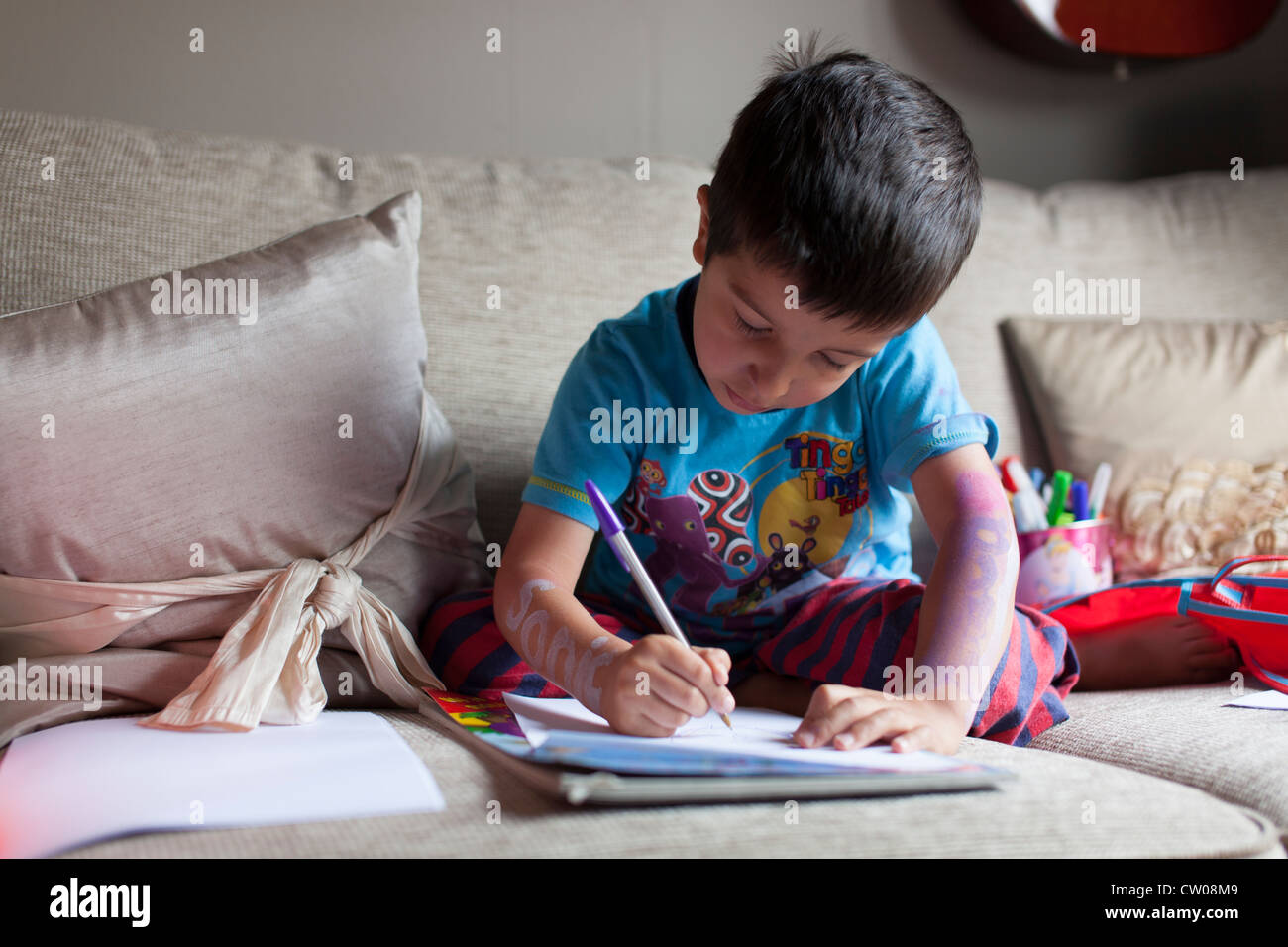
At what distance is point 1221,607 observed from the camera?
1.07 m

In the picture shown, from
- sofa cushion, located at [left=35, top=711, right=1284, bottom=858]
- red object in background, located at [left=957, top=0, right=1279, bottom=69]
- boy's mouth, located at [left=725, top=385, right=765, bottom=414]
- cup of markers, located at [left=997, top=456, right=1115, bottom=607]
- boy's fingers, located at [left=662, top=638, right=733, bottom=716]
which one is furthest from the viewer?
red object in background, located at [left=957, top=0, right=1279, bottom=69]

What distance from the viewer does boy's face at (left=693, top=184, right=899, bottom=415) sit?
2.65 feet

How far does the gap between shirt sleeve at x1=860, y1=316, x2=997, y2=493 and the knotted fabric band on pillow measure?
44 cm

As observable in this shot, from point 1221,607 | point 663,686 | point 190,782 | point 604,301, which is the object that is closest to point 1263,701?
point 1221,607

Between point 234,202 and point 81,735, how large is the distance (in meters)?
0.62

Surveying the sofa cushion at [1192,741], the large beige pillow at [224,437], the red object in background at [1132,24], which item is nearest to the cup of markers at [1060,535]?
the sofa cushion at [1192,741]

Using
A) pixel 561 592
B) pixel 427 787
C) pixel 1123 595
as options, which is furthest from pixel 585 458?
pixel 1123 595

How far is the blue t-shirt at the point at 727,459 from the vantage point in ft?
3.18

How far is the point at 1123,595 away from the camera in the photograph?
1176 mm

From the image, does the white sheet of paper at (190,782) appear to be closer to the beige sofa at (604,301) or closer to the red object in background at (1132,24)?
the beige sofa at (604,301)

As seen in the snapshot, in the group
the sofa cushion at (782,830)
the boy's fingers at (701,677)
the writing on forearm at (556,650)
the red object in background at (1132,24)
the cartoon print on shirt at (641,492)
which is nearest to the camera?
the sofa cushion at (782,830)

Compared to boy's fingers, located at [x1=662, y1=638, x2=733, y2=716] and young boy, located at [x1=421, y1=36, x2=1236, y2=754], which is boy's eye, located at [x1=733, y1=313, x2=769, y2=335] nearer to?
young boy, located at [x1=421, y1=36, x2=1236, y2=754]

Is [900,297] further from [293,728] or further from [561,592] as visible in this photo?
[293,728]

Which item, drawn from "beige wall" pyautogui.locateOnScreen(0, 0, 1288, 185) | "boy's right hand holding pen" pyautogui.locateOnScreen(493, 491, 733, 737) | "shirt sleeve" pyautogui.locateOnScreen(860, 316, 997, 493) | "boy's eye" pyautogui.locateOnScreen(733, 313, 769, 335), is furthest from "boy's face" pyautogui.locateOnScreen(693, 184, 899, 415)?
"beige wall" pyautogui.locateOnScreen(0, 0, 1288, 185)
